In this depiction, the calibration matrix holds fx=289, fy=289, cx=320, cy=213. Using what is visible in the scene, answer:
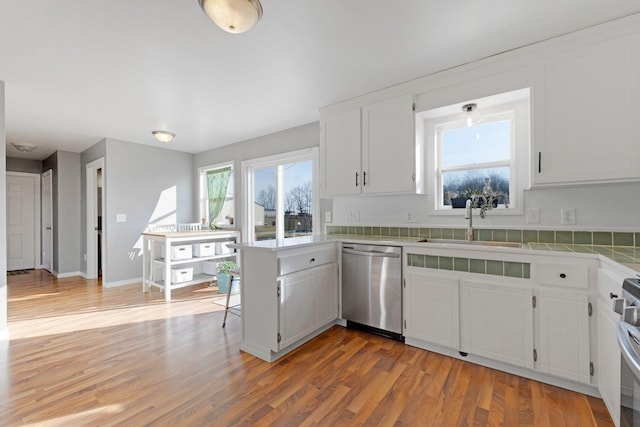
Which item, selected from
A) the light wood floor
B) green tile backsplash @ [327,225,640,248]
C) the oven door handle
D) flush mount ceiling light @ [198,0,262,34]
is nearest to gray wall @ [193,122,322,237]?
green tile backsplash @ [327,225,640,248]

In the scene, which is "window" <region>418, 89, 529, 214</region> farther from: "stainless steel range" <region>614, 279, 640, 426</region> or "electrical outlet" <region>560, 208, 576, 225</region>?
"stainless steel range" <region>614, 279, 640, 426</region>

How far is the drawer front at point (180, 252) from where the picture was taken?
4184 millimetres

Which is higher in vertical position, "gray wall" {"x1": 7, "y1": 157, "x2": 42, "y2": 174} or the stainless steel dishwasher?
"gray wall" {"x1": 7, "y1": 157, "x2": 42, "y2": 174}

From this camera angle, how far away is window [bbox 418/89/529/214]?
8.38 ft

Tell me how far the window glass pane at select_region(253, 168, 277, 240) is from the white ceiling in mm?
1307

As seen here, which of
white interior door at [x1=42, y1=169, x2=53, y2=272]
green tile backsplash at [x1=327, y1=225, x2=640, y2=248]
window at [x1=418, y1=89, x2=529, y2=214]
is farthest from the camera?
white interior door at [x1=42, y1=169, x2=53, y2=272]

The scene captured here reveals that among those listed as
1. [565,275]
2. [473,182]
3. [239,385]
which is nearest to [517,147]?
[473,182]

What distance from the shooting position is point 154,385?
6.50ft

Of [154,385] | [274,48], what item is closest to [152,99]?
[274,48]

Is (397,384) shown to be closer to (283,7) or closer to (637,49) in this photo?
(283,7)

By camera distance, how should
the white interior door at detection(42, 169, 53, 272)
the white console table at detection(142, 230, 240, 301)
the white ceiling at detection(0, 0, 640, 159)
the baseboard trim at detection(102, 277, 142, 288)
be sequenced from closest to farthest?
1. the white ceiling at detection(0, 0, 640, 159)
2. the white console table at detection(142, 230, 240, 301)
3. the baseboard trim at detection(102, 277, 142, 288)
4. the white interior door at detection(42, 169, 53, 272)

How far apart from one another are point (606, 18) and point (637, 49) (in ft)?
0.92

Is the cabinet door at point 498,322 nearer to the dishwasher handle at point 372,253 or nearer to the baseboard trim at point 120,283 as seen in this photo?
the dishwasher handle at point 372,253

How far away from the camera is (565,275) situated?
6.16 ft
